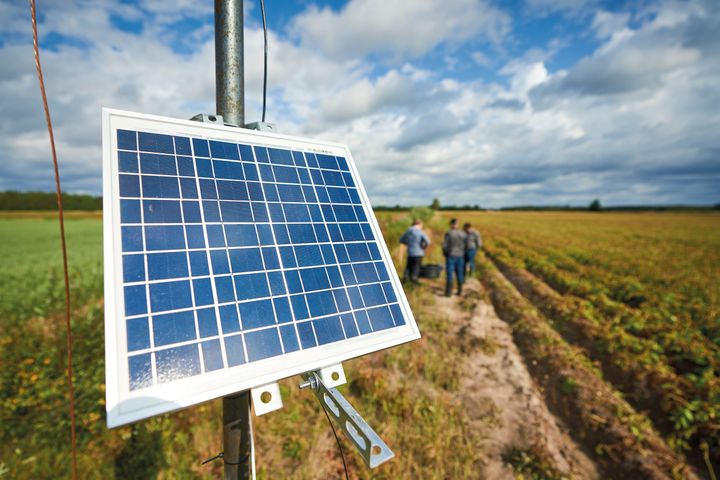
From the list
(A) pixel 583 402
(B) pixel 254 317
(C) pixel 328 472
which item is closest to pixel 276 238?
(B) pixel 254 317

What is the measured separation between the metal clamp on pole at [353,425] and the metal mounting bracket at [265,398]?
24 centimetres

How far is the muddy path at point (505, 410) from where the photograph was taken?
4953 millimetres

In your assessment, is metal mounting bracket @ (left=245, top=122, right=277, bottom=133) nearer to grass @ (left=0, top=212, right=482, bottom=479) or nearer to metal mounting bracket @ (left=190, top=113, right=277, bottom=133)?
metal mounting bracket @ (left=190, top=113, right=277, bottom=133)

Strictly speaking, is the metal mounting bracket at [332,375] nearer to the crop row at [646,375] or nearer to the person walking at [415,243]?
the crop row at [646,375]

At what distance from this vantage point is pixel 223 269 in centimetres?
208

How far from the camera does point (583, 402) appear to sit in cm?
636

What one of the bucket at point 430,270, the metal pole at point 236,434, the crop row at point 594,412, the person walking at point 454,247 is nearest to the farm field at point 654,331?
the crop row at point 594,412

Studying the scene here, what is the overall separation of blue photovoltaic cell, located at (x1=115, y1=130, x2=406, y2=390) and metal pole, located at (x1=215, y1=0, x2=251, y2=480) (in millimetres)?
350

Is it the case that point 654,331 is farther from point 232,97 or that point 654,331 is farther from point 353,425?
point 232,97

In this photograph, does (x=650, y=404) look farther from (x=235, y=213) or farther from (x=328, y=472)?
(x=235, y=213)

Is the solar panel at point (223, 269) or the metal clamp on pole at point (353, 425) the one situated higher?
the solar panel at point (223, 269)

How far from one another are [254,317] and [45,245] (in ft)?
127

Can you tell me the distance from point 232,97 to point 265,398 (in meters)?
2.16

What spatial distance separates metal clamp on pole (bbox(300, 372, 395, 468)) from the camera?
66.1 inches
